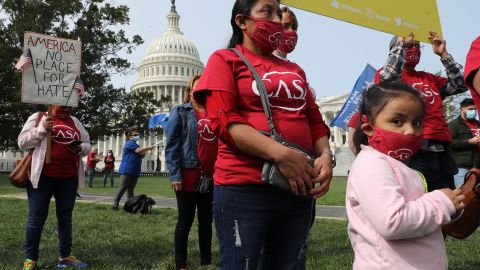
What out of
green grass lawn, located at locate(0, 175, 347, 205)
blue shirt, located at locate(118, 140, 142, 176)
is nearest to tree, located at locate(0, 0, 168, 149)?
green grass lawn, located at locate(0, 175, 347, 205)

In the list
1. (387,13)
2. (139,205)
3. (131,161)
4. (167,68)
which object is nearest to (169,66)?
(167,68)

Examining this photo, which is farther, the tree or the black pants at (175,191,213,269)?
the tree

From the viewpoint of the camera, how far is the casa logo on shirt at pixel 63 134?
15.4 ft

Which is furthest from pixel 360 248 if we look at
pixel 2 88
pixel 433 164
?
pixel 2 88

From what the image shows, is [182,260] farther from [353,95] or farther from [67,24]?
[67,24]

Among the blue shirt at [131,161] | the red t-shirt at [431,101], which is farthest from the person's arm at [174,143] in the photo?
the blue shirt at [131,161]

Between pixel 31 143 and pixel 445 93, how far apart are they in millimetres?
3753

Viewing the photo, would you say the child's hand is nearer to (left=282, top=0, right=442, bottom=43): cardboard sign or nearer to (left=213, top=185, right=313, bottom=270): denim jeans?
(left=213, top=185, right=313, bottom=270): denim jeans

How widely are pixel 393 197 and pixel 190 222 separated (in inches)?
117

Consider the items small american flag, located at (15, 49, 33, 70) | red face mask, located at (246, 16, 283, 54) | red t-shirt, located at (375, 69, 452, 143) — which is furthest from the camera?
small american flag, located at (15, 49, 33, 70)

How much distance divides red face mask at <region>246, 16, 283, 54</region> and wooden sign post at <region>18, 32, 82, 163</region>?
9.70ft

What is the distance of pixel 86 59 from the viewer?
114 ft

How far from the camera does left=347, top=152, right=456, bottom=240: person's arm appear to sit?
1.79 metres

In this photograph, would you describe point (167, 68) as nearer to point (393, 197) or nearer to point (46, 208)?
point (46, 208)
